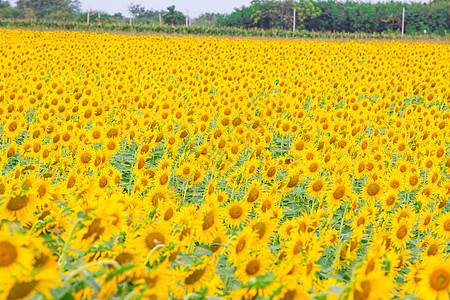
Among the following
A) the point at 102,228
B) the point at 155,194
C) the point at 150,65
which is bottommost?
the point at 155,194

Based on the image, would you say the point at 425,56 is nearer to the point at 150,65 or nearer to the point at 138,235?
the point at 150,65

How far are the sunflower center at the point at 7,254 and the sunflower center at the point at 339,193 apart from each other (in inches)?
129

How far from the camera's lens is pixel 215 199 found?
3.43 metres

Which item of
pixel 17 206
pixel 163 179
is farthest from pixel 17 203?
pixel 163 179

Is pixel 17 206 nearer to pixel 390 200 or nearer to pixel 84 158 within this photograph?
pixel 84 158

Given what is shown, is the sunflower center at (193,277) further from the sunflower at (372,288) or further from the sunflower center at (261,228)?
the sunflower center at (261,228)

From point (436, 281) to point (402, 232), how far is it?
4.70ft

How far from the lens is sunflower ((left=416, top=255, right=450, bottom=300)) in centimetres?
233

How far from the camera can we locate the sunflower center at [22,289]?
63.9 inches

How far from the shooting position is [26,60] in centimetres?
1211

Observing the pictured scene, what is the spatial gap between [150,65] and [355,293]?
12488 mm

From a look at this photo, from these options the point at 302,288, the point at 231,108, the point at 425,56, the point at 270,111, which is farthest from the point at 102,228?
the point at 425,56

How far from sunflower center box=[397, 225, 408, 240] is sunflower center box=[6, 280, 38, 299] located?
9.79 feet

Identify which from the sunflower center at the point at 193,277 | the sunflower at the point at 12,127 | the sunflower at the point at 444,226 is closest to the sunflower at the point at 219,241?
the sunflower center at the point at 193,277
